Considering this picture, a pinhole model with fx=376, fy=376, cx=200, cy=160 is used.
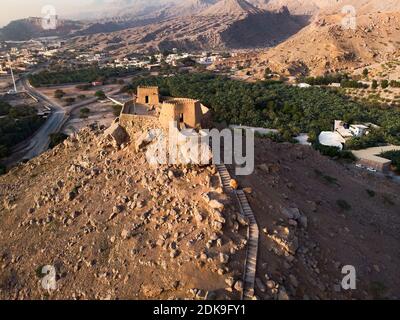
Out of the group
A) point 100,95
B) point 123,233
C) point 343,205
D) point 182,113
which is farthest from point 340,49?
point 123,233

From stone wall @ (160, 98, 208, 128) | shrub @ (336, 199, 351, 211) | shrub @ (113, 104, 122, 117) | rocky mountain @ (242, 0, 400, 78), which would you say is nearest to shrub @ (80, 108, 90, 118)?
shrub @ (113, 104, 122, 117)

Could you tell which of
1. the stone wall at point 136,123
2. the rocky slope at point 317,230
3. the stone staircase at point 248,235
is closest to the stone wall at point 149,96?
the stone wall at point 136,123

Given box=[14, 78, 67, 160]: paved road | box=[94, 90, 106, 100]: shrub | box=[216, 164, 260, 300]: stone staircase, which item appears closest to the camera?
box=[216, 164, 260, 300]: stone staircase

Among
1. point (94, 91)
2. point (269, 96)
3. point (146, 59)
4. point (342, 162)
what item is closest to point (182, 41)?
point (146, 59)

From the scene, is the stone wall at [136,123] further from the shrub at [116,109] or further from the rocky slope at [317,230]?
the shrub at [116,109]

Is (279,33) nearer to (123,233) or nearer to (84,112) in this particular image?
(84,112)

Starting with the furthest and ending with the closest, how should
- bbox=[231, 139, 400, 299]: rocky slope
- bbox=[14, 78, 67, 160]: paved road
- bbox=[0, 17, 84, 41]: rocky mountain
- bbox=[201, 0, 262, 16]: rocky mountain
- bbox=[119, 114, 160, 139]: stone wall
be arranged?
bbox=[0, 17, 84, 41]: rocky mountain, bbox=[201, 0, 262, 16]: rocky mountain, bbox=[14, 78, 67, 160]: paved road, bbox=[119, 114, 160, 139]: stone wall, bbox=[231, 139, 400, 299]: rocky slope

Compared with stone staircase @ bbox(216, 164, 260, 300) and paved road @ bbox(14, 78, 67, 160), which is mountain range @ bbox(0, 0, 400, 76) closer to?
paved road @ bbox(14, 78, 67, 160)

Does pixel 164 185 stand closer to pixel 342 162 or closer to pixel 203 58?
pixel 342 162
